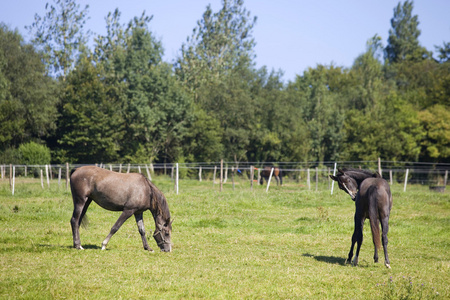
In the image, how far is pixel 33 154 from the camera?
1586 inches

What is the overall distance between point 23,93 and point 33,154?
233 inches

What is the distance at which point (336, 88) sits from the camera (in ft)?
227

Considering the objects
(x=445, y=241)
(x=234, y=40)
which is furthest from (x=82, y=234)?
(x=234, y=40)

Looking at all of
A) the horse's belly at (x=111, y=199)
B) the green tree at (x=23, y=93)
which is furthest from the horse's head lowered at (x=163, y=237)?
the green tree at (x=23, y=93)

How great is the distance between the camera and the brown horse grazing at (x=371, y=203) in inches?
384

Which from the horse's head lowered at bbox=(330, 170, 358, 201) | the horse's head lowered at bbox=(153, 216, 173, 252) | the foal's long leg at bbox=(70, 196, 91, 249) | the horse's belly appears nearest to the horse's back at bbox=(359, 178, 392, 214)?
the horse's head lowered at bbox=(330, 170, 358, 201)

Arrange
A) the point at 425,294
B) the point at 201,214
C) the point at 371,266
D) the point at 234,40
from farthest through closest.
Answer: the point at 234,40 → the point at 201,214 → the point at 371,266 → the point at 425,294

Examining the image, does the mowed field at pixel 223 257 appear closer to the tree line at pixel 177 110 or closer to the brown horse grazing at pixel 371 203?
the brown horse grazing at pixel 371 203

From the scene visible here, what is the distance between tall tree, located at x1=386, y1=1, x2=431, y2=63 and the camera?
90625mm

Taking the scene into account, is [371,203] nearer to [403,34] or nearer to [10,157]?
[10,157]

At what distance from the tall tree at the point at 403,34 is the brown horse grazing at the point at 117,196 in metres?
86.4

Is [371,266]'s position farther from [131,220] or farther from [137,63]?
[137,63]

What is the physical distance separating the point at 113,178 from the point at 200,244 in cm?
278

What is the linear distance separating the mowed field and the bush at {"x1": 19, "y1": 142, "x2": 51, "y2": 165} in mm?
21913
